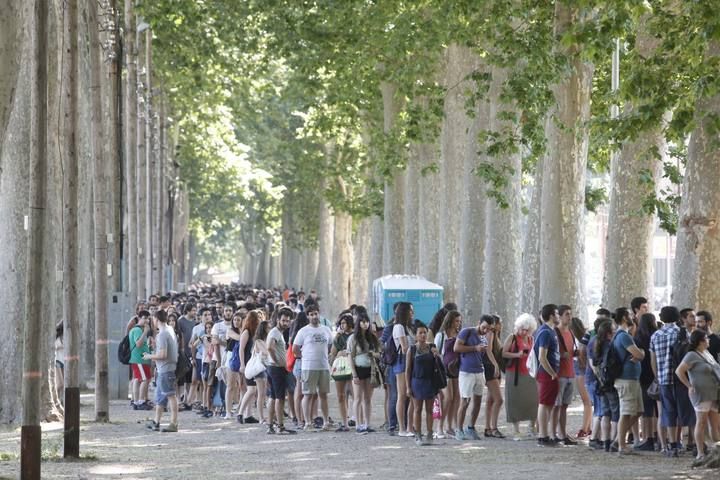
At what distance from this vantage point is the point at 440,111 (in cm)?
2845

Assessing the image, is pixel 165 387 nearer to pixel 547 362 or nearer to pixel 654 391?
pixel 547 362

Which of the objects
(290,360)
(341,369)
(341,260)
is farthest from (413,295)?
(341,260)

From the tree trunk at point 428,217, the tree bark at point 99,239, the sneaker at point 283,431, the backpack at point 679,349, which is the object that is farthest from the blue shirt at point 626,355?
the tree trunk at point 428,217

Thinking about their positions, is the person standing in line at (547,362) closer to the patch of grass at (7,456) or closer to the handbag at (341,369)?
the handbag at (341,369)

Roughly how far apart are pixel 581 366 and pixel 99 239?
7532 millimetres

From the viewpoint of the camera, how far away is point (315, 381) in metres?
21.8

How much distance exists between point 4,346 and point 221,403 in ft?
16.6

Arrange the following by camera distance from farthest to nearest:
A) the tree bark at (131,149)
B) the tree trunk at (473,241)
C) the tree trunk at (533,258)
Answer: the tree bark at (131,149) → the tree trunk at (473,241) → the tree trunk at (533,258)

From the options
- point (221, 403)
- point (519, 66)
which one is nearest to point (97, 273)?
point (221, 403)

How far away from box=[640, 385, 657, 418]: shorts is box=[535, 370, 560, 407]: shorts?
3.83 feet

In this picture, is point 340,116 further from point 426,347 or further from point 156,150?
point 426,347

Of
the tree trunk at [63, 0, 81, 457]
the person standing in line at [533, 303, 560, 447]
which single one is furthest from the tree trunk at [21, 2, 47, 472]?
the person standing in line at [533, 303, 560, 447]

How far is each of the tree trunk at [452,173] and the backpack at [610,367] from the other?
1917cm

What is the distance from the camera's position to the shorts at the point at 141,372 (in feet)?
87.4
